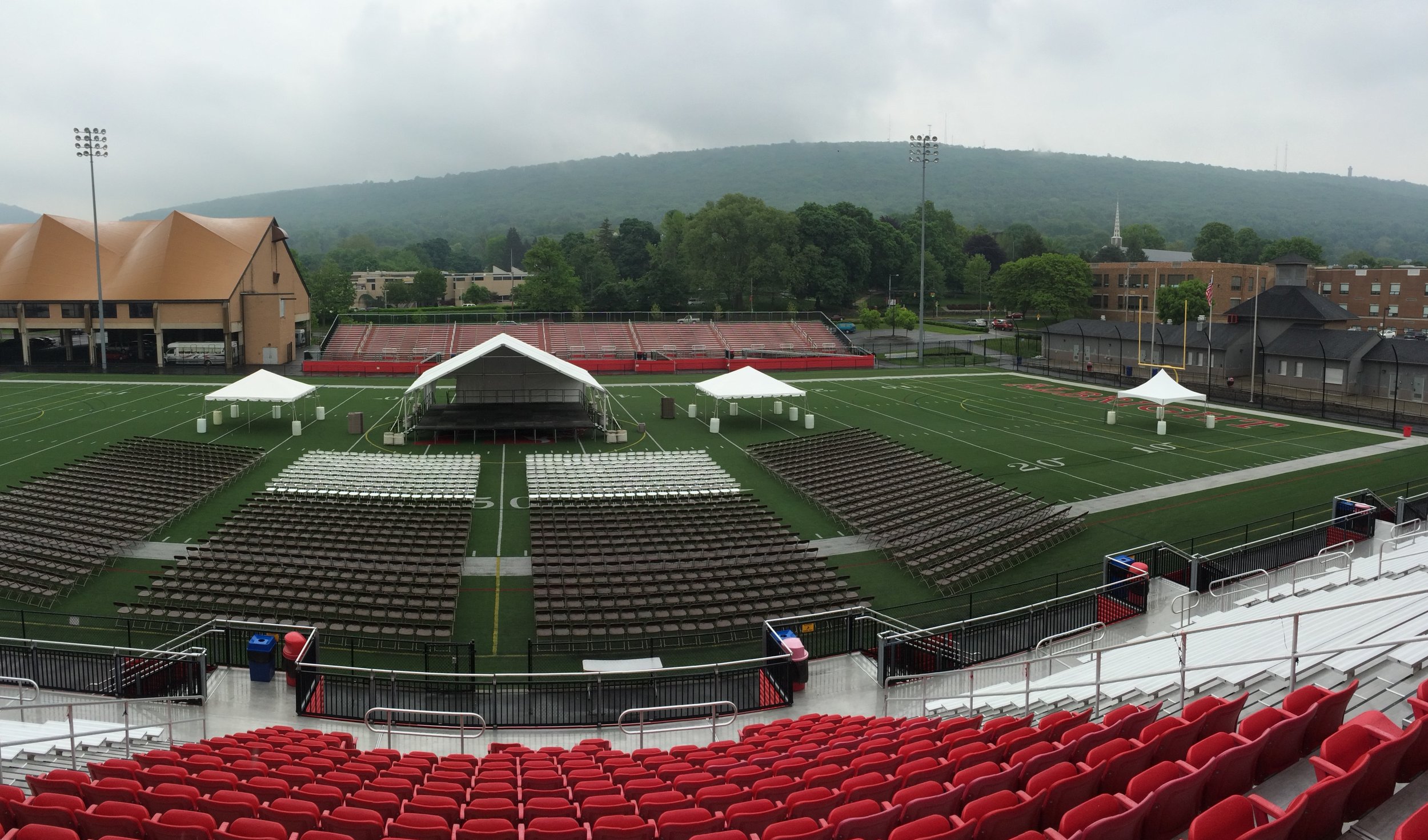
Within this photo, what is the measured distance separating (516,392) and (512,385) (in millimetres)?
430

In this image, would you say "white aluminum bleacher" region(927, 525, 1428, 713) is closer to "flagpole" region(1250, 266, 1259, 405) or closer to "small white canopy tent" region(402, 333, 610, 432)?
"small white canopy tent" region(402, 333, 610, 432)

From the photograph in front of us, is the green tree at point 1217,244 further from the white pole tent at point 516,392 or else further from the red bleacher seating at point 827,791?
the red bleacher seating at point 827,791

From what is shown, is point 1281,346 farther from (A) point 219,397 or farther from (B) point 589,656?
(A) point 219,397

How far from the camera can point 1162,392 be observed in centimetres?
4462

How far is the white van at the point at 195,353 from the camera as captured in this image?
70.4 meters

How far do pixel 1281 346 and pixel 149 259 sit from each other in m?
79.3

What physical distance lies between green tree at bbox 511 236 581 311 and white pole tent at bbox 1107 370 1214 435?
6945 centimetres

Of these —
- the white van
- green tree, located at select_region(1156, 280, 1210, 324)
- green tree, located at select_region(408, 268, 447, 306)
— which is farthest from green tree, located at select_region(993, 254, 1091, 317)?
green tree, located at select_region(408, 268, 447, 306)

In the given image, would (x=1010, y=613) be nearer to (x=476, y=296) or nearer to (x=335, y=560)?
(x=335, y=560)

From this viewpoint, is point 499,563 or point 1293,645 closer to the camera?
point 1293,645

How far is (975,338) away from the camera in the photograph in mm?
100438

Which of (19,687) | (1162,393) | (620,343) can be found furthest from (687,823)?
(620,343)

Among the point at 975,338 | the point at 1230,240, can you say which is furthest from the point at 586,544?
the point at 1230,240

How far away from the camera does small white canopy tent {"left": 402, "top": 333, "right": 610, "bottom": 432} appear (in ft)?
146
